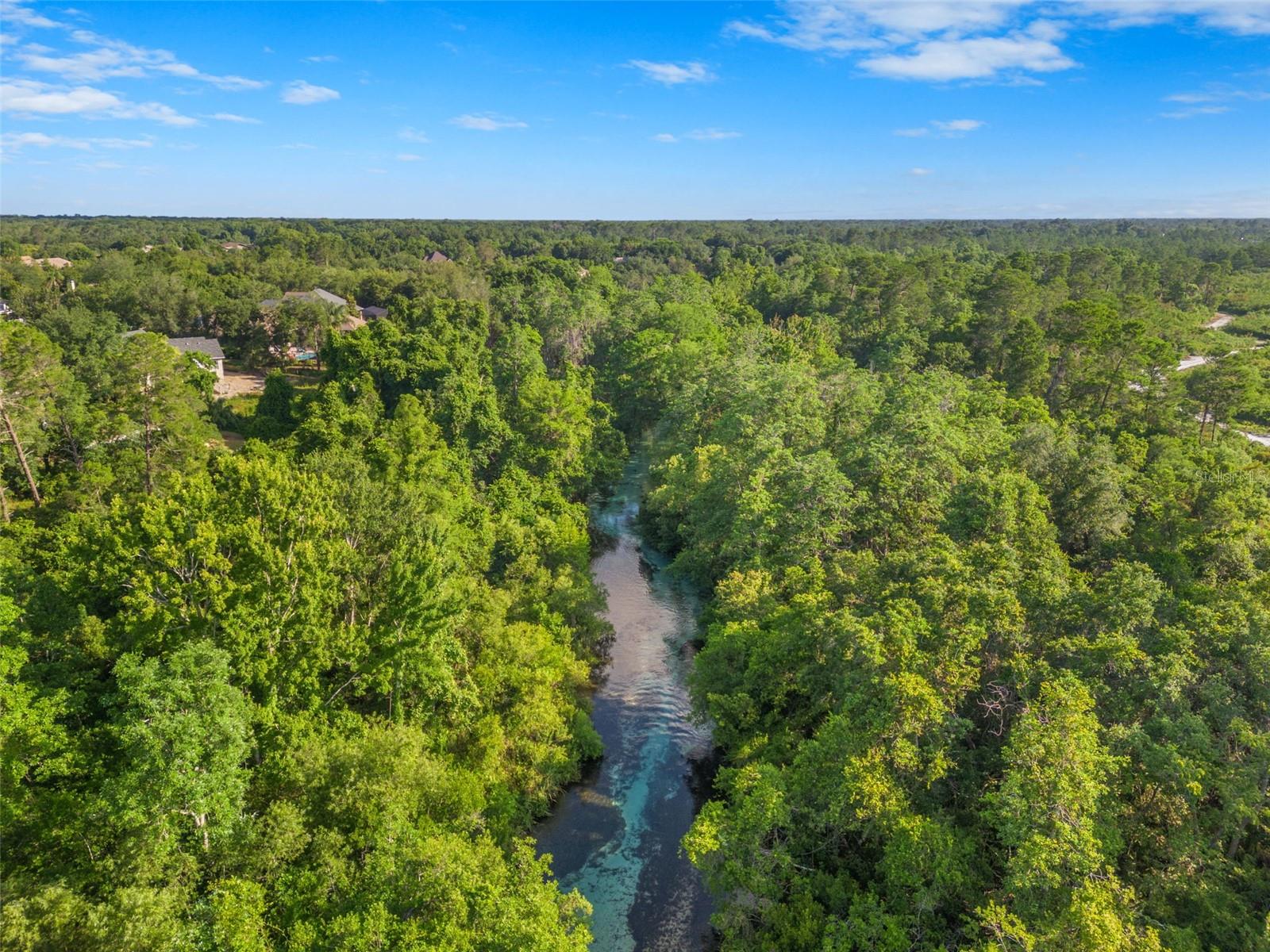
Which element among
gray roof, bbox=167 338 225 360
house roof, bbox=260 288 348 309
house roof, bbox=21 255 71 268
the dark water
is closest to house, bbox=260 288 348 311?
house roof, bbox=260 288 348 309

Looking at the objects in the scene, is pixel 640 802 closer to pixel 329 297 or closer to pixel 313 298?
pixel 313 298

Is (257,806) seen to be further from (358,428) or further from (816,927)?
(358,428)

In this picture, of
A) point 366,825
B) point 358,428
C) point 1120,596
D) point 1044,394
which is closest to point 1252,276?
point 1044,394

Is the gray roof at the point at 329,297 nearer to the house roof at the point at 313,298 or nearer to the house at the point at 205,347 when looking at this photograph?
the house roof at the point at 313,298

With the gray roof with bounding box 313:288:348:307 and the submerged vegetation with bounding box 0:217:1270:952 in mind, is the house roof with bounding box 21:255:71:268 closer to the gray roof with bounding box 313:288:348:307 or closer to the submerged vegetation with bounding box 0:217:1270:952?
the gray roof with bounding box 313:288:348:307

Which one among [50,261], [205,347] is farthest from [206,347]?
[50,261]

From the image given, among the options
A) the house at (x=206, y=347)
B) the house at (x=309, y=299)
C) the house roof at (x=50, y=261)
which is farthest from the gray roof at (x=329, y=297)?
the house roof at (x=50, y=261)

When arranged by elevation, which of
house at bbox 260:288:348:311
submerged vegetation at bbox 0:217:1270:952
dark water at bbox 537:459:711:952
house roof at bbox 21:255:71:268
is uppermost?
house roof at bbox 21:255:71:268
